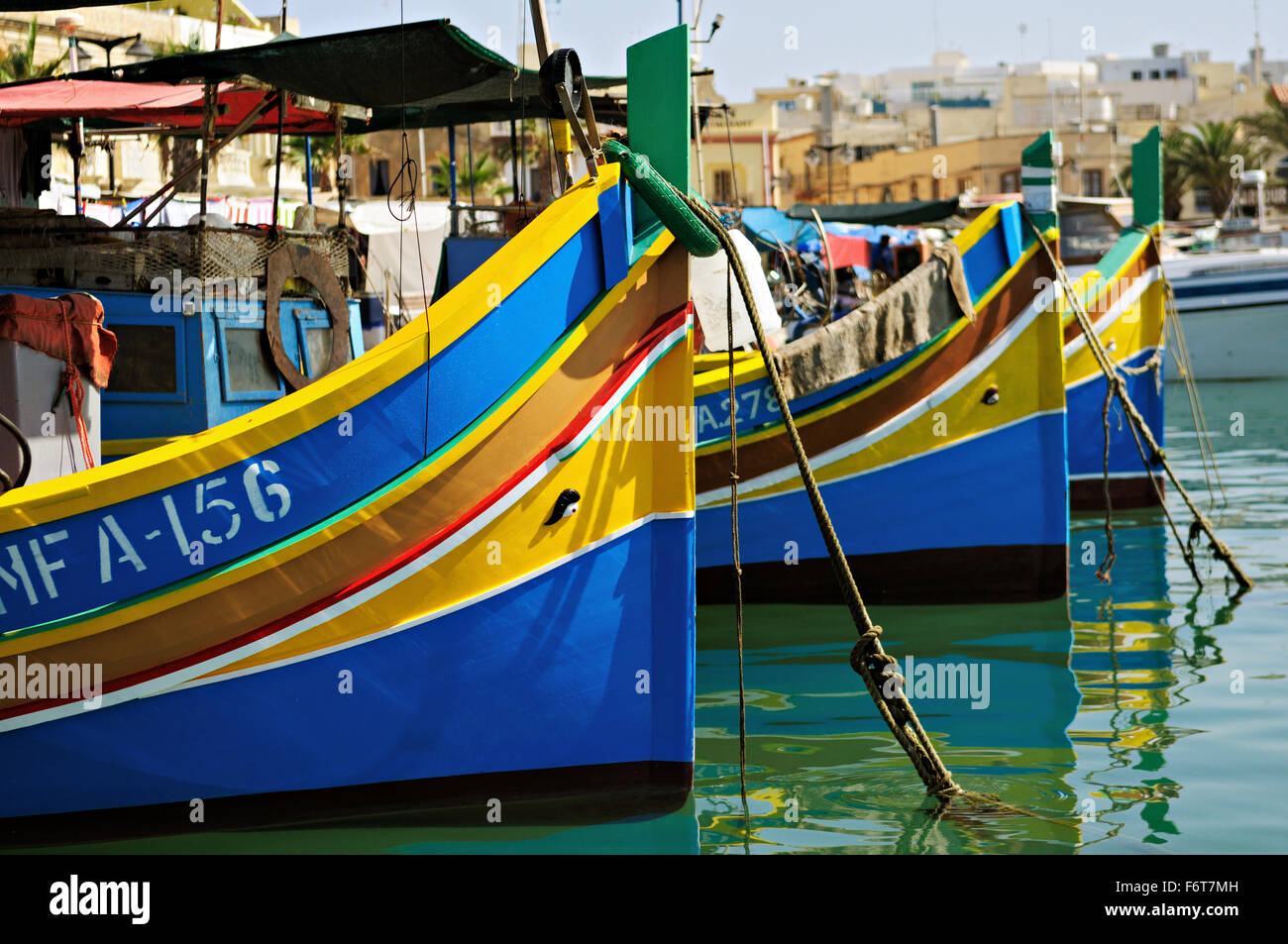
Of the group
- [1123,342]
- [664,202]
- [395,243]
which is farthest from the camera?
[395,243]

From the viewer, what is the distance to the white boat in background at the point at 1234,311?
2611 cm

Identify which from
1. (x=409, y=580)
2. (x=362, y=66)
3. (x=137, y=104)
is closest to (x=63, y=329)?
(x=409, y=580)

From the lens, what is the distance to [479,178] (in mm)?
38844

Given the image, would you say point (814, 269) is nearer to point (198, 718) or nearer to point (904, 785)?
point (904, 785)

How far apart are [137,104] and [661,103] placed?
6232 mm

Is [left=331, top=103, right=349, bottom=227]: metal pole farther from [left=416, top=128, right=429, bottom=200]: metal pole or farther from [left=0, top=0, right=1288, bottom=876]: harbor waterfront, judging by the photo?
[left=416, top=128, right=429, bottom=200]: metal pole

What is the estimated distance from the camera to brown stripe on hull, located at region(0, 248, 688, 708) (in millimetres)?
4723

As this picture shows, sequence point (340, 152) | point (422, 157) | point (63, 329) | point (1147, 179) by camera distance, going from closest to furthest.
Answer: point (63, 329), point (340, 152), point (1147, 179), point (422, 157)

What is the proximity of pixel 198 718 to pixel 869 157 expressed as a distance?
168 ft

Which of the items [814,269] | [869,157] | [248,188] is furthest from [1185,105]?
[814,269]

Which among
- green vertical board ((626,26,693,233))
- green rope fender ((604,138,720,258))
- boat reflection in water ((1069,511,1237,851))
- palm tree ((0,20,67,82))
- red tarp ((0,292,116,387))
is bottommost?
boat reflection in water ((1069,511,1237,851))

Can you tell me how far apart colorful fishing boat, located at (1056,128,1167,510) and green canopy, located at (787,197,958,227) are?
4.64 meters

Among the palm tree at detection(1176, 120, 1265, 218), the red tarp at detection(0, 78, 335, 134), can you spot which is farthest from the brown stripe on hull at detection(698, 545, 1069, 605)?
the palm tree at detection(1176, 120, 1265, 218)

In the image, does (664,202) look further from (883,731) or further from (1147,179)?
(1147,179)
